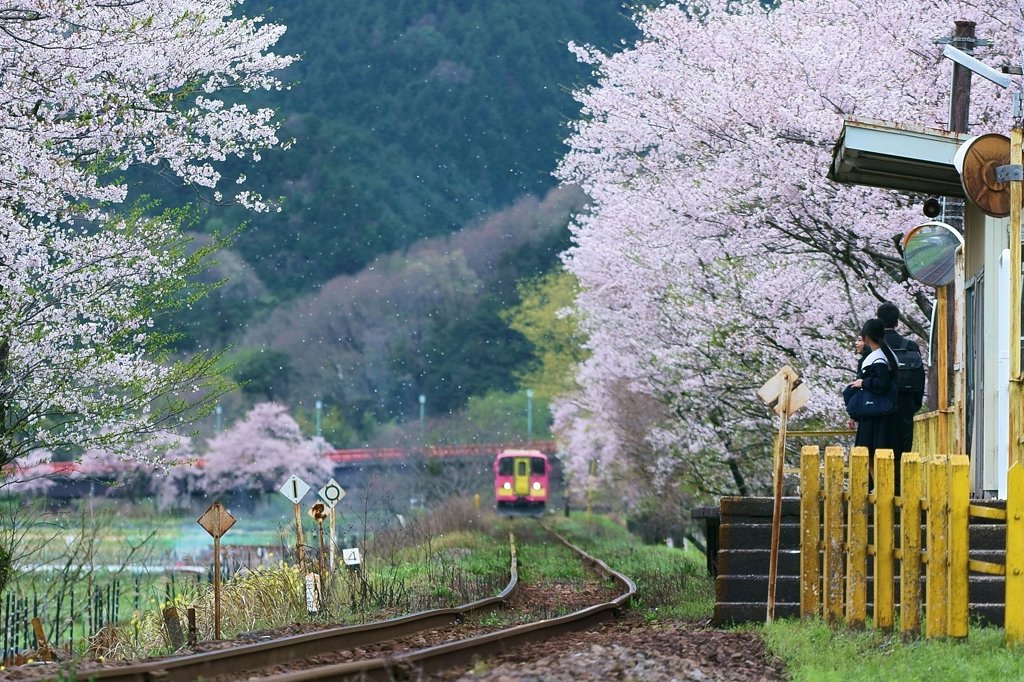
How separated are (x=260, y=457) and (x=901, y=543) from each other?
234ft

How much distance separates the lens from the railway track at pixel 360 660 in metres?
7.82

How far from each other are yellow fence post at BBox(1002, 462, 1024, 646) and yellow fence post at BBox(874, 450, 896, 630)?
104 cm

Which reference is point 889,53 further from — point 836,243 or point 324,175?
point 324,175

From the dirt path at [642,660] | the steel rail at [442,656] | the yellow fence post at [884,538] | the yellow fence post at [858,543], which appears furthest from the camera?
the yellow fence post at [858,543]

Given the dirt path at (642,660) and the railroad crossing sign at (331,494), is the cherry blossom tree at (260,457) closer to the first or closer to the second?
the railroad crossing sign at (331,494)

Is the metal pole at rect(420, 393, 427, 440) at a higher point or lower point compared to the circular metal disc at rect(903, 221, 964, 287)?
lower

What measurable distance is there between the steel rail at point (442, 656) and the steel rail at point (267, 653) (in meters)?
0.58

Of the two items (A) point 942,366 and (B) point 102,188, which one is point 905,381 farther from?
(B) point 102,188

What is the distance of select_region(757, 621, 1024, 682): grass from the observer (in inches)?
291

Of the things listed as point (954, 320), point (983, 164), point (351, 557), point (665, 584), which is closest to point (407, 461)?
point (665, 584)

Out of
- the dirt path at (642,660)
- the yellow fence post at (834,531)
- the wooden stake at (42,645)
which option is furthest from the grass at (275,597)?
the yellow fence post at (834,531)

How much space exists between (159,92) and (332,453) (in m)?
64.1

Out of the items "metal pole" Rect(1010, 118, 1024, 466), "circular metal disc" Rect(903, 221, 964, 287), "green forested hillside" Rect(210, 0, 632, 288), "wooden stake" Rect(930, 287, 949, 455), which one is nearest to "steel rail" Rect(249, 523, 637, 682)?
"wooden stake" Rect(930, 287, 949, 455)

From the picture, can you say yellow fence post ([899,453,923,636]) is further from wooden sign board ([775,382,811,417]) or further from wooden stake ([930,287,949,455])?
wooden stake ([930,287,949,455])
